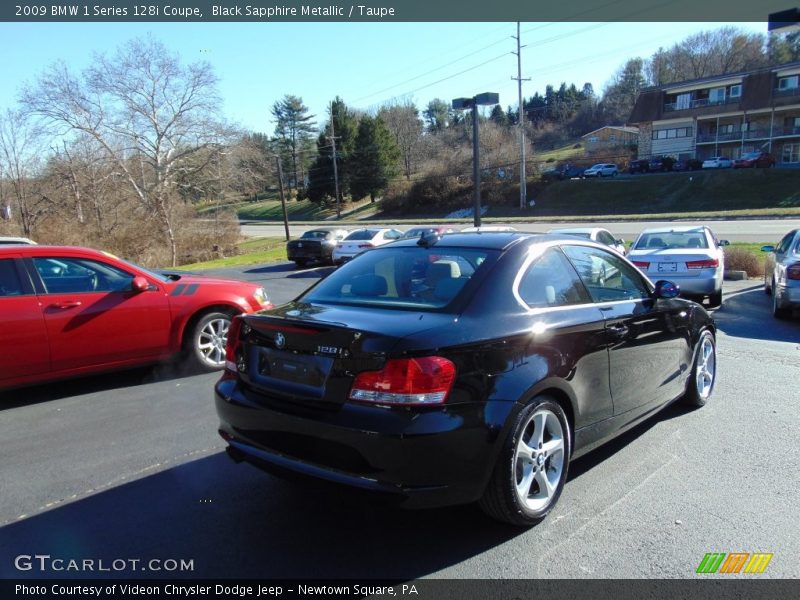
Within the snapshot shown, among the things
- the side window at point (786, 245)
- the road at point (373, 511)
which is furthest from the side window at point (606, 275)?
the side window at point (786, 245)

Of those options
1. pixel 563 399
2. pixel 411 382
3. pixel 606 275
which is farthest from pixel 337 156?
pixel 411 382

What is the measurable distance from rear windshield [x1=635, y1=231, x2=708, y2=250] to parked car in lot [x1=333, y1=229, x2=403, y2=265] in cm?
1043

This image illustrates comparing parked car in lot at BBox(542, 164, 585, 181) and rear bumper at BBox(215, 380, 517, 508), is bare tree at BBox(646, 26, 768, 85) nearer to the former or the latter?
parked car in lot at BBox(542, 164, 585, 181)

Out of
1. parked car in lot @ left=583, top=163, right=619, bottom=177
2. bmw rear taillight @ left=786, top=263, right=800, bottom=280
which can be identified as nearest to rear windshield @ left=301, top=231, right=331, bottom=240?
bmw rear taillight @ left=786, top=263, right=800, bottom=280

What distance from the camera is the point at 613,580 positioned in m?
2.77

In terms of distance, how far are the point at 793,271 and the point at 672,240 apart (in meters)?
2.93

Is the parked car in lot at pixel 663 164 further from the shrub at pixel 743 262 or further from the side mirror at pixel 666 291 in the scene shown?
the side mirror at pixel 666 291

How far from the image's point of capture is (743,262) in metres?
15.2

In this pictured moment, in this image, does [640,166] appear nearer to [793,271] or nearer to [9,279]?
[793,271]

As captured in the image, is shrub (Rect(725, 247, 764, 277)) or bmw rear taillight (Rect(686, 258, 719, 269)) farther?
shrub (Rect(725, 247, 764, 277))

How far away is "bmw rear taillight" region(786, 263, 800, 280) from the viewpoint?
29.0ft

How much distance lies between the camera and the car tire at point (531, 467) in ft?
9.98

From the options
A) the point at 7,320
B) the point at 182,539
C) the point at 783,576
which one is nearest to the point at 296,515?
the point at 182,539

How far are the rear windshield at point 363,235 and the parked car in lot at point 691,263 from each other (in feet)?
39.3
